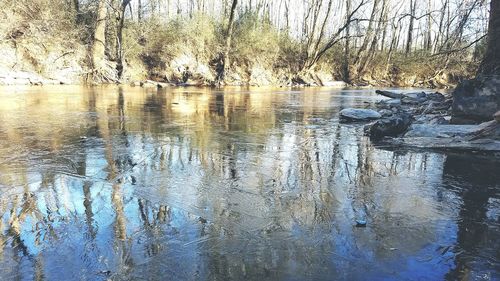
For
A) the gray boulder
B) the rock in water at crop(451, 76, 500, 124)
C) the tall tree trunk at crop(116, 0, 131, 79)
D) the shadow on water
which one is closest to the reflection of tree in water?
the shadow on water

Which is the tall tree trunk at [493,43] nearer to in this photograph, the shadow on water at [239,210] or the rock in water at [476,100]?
the rock in water at [476,100]

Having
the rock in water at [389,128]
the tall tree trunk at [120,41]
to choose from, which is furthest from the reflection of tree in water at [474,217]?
the tall tree trunk at [120,41]

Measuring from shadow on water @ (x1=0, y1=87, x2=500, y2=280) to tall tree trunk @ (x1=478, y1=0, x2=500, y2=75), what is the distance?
3227 mm

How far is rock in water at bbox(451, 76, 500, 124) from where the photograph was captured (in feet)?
20.9

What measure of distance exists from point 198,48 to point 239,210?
26.5 m

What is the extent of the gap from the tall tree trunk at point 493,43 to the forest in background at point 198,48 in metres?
2.41

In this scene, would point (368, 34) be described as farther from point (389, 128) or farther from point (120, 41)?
point (389, 128)

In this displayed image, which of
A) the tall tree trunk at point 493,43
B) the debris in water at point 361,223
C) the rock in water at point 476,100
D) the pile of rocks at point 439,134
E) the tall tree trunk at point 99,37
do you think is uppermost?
the tall tree trunk at point 99,37

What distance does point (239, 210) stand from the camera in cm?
299

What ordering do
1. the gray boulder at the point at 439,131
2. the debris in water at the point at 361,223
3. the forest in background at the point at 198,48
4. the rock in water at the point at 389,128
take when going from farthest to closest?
the forest in background at the point at 198,48 < the rock in water at the point at 389,128 < the gray boulder at the point at 439,131 < the debris in water at the point at 361,223

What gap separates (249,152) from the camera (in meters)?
5.00

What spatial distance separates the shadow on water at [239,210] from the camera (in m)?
2.16

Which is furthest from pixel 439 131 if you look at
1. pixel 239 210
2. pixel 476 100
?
pixel 239 210

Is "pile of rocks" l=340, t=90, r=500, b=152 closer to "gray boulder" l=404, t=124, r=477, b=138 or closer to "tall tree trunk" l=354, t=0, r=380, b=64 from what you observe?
"gray boulder" l=404, t=124, r=477, b=138
